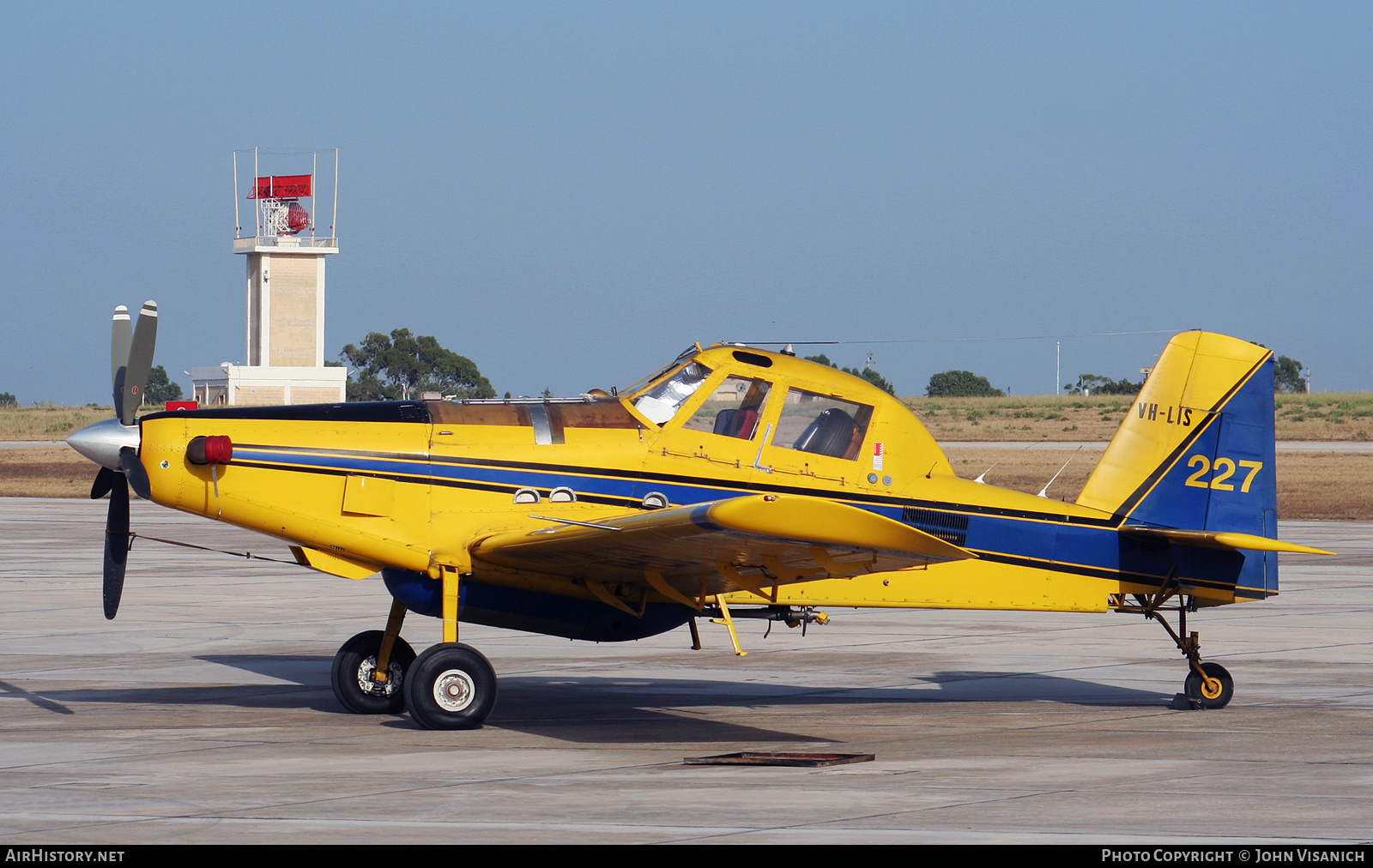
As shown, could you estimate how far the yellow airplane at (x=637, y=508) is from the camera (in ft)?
32.3

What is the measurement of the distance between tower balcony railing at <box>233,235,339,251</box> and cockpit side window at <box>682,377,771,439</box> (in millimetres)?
103944

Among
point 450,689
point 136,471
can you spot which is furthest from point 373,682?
point 136,471

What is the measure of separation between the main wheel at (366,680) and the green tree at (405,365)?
84.9 metres

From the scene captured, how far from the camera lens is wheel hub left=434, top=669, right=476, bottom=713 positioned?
33.1 feet

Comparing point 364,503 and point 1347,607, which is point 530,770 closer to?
point 364,503

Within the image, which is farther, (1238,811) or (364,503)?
(364,503)

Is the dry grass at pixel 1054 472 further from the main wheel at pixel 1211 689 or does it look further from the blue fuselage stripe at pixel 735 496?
the blue fuselage stripe at pixel 735 496

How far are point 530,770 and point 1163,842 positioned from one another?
3.66m

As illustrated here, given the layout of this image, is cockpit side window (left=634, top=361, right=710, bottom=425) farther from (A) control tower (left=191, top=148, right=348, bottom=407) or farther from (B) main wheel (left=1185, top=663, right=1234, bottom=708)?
(A) control tower (left=191, top=148, right=348, bottom=407)

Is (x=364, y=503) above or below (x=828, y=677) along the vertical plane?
above

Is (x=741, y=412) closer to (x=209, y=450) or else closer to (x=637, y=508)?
(x=637, y=508)

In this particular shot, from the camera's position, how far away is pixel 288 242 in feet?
360

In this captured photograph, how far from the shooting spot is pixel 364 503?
10.0 metres

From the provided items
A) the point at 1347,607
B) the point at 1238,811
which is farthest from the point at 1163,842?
the point at 1347,607
